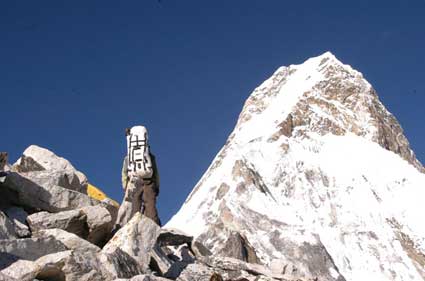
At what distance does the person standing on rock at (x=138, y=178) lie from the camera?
51.3 feet

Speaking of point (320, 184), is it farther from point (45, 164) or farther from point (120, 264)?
point (120, 264)

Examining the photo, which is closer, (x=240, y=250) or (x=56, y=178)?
(x=56, y=178)

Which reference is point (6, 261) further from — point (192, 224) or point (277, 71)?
point (277, 71)

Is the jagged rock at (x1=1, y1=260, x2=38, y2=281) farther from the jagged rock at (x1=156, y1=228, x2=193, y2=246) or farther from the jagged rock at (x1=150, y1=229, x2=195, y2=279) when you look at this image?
the jagged rock at (x1=156, y1=228, x2=193, y2=246)

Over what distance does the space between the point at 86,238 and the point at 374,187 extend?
386 feet

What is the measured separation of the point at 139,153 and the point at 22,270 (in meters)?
5.63

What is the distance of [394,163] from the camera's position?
140 metres

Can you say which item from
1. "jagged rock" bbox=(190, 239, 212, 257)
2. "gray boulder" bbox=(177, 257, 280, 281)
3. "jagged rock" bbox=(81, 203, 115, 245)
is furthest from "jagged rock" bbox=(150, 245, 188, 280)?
"jagged rock" bbox=(190, 239, 212, 257)

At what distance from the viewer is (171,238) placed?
51.4 feet

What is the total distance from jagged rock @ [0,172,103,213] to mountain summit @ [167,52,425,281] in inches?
2960

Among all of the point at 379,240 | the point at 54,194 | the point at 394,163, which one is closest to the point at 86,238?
the point at 54,194

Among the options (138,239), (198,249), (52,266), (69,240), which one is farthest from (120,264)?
(198,249)

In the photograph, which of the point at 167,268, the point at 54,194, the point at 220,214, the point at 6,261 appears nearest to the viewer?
the point at 6,261

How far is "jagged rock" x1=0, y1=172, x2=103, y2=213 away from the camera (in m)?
14.0
